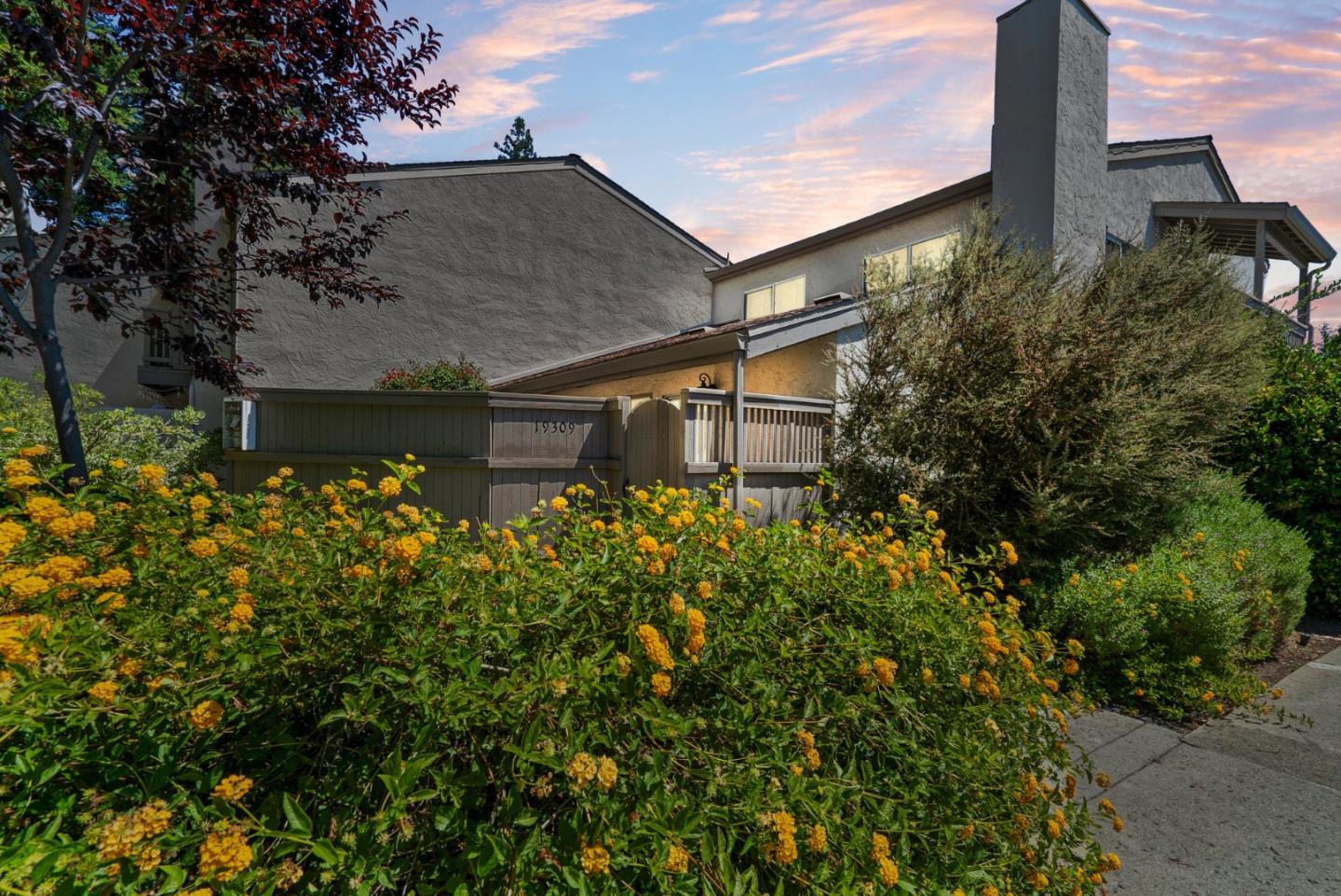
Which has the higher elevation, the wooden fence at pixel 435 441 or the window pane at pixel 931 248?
the window pane at pixel 931 248

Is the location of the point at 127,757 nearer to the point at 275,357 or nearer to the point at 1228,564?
the point at 1228,564

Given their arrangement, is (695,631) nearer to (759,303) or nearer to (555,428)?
(555,428)

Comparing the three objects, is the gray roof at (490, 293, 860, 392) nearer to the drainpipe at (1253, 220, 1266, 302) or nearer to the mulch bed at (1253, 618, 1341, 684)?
the mulch bed at (1253, 618, 1341, 684)

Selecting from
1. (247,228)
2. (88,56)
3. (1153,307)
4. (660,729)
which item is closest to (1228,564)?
(1153,307)

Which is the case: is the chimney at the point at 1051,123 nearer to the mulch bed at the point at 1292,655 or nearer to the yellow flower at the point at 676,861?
the mulch bed at the point at 1292,655

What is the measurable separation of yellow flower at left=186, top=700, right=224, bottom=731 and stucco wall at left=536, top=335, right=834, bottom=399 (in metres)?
6.42

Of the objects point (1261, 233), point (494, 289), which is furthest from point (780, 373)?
point (1261, 233)

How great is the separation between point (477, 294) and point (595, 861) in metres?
12.7

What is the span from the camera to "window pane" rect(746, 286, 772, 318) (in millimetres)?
12711

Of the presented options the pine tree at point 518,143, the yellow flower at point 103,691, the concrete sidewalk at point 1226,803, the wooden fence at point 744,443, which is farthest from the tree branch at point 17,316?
the pine tree at point 518,143

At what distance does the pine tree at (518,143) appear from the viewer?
34.9 m

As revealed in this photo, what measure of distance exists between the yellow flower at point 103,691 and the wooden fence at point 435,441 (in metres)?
5.42

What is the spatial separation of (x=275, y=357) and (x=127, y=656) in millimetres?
11748

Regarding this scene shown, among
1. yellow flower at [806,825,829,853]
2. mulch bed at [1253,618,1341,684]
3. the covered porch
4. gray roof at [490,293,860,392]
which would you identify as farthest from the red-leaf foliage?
the covered porch
